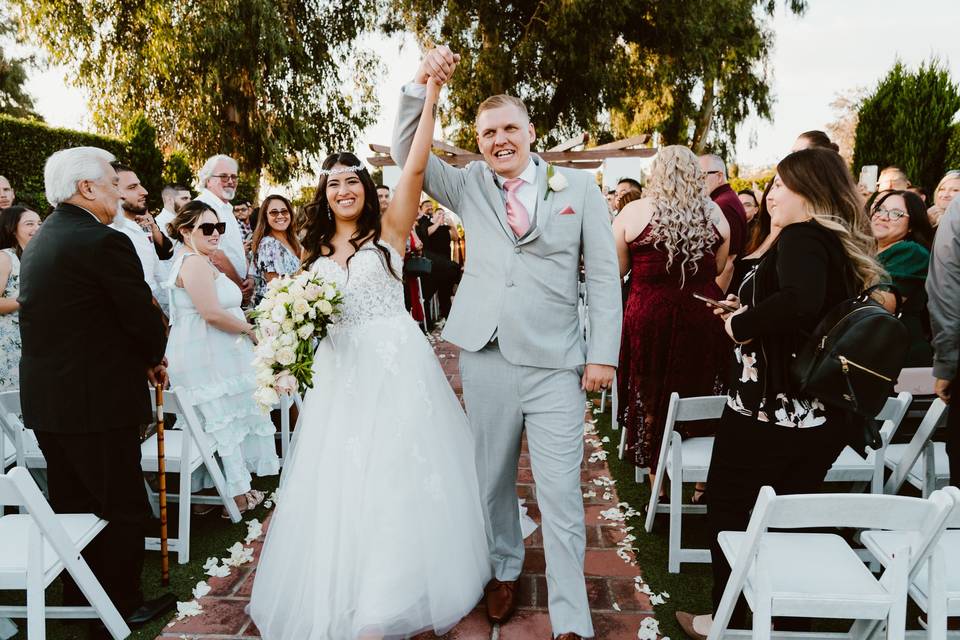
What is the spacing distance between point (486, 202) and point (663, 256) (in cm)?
156

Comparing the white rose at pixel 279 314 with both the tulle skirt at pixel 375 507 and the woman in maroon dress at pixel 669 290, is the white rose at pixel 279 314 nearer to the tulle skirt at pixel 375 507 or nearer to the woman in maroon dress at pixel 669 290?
the tulle skirt at pixel 375 507

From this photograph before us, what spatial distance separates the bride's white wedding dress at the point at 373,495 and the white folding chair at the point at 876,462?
191 centimetres

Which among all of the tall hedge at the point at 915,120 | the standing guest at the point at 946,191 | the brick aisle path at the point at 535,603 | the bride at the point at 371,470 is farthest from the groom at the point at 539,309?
the tall hedge at the point at 915,120

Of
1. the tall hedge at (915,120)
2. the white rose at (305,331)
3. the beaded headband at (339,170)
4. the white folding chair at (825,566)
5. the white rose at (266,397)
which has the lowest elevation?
the white folding chair at (825,566)

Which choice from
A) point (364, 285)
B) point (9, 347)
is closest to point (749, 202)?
point (364, 285)

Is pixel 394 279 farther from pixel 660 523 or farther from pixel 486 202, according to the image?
pixel 660 523

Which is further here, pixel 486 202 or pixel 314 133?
pixel 314 133

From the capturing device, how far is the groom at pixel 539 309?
2803 mm

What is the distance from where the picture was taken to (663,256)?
400cm

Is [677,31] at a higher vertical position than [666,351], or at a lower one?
higher

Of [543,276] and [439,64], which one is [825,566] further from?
[439,64]

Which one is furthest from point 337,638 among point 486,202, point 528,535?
point 486,202

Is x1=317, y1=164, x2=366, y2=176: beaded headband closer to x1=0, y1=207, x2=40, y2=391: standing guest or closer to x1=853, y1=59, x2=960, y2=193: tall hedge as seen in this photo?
x1=0, y1=207, x2=40, y2=391: standing guest

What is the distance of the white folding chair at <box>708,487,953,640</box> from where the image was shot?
6.46ft
